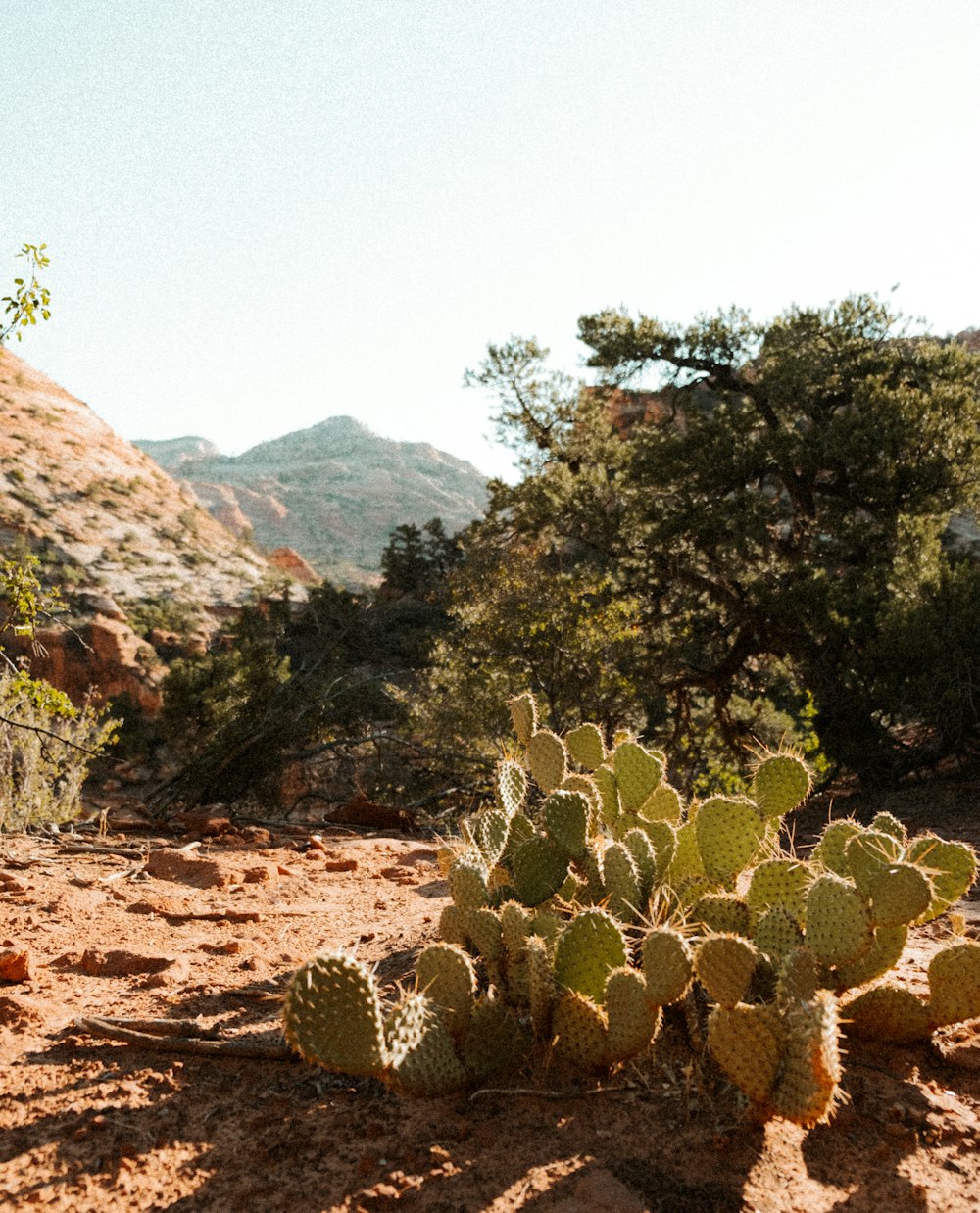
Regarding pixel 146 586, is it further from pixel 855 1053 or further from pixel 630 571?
pixel 855 1053

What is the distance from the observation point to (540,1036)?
2275 millimetres

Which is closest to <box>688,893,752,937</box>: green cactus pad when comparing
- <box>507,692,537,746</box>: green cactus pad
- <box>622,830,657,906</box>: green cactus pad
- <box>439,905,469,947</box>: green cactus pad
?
<box>622,830,657,906</box>: green cactus pad

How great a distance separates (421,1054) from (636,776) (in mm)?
1470

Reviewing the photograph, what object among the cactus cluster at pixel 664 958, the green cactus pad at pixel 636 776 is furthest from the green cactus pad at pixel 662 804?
the cactus cluster at pixel 664 958

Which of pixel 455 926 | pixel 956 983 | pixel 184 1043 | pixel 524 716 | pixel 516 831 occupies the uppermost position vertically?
pixel 524 716

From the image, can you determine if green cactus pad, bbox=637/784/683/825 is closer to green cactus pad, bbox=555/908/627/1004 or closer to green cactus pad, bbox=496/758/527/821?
green cactus pad, bbox=496/758/527/821

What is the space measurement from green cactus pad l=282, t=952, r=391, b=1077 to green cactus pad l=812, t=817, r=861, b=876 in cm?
146

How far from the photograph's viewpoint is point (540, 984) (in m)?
2.19

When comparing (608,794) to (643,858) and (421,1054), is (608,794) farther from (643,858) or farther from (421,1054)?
(421,1054)

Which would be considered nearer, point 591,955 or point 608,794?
point 591,955

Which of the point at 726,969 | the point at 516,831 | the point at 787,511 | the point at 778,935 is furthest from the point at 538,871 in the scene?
the point at 787,511

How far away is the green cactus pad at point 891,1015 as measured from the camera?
2307mm

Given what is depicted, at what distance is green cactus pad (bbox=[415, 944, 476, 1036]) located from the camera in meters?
2.15

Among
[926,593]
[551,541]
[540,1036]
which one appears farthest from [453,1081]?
[551,541]
